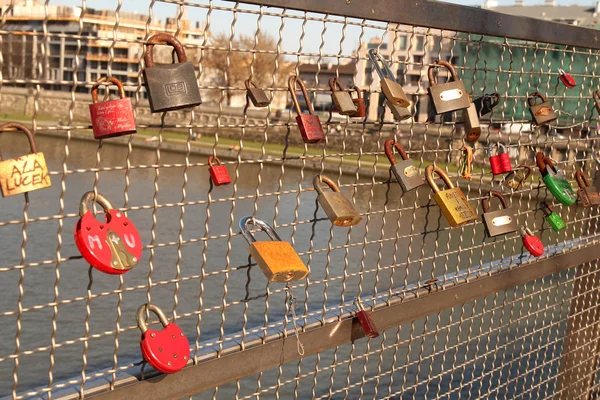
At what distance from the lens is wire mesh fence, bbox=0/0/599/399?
1.19 m

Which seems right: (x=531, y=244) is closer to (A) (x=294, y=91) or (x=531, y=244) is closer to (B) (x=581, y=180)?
(B) (x=581, y=180)

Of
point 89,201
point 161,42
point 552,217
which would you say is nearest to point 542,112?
point 552,217

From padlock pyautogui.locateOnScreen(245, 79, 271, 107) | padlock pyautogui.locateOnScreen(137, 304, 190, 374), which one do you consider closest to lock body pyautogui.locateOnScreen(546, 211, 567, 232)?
padlock pyautogui.locateOnScreen(245, 79, 271, 107)

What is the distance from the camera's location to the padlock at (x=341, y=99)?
1444 mm

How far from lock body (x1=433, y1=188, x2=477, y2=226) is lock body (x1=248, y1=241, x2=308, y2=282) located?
43 centimetres

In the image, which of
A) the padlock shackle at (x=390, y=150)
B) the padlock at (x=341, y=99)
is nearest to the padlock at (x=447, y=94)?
the padlock shackle at (x=390, y=150)

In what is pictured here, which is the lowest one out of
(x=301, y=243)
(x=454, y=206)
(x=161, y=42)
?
(x=301, y=243)

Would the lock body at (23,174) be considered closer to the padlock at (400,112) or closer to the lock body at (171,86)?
the lock body at (171,86)

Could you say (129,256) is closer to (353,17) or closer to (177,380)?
(177,380)

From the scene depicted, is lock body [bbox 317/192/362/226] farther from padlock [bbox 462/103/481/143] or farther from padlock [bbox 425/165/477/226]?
padlock [bbox 462/103/481/143]

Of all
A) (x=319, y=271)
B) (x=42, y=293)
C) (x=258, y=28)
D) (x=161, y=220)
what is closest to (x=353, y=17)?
(x=258, y=28)

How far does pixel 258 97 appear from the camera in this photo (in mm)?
1288

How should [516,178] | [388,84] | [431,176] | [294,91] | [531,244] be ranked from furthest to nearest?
[516,178] < [531,244] < [431,176] < [388,84] < [294,91]

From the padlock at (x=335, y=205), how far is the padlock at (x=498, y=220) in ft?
A: 1.77
